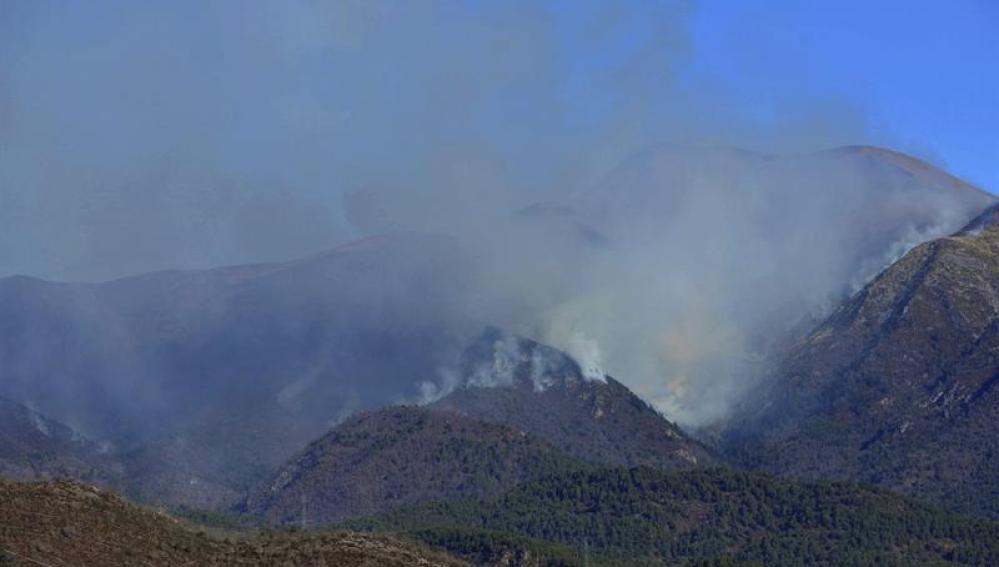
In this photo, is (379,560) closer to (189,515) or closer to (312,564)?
(312,564)

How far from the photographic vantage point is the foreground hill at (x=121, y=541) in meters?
88.6

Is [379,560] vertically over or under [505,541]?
under

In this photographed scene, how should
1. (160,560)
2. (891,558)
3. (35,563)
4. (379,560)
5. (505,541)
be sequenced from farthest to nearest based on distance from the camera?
1. (891,558)
2. (505,541)
3. (379,560)
4. (160,560)
5. (35,563)

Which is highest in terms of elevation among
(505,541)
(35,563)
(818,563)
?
(818,563)

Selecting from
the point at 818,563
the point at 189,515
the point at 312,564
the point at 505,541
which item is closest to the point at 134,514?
the point at 312,564

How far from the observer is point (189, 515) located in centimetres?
19412

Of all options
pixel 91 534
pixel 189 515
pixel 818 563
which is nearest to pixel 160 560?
pixel 91 534

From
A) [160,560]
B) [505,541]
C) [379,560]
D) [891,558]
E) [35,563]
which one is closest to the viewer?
[35,563]

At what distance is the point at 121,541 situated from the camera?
9200 centimetres

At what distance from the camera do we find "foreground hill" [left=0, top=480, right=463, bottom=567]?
291ft

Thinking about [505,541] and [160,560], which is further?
[505,541]

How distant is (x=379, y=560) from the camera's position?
318ft

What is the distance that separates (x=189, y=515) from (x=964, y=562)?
85.1 meters

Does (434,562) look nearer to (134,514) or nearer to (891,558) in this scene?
(134,514)
